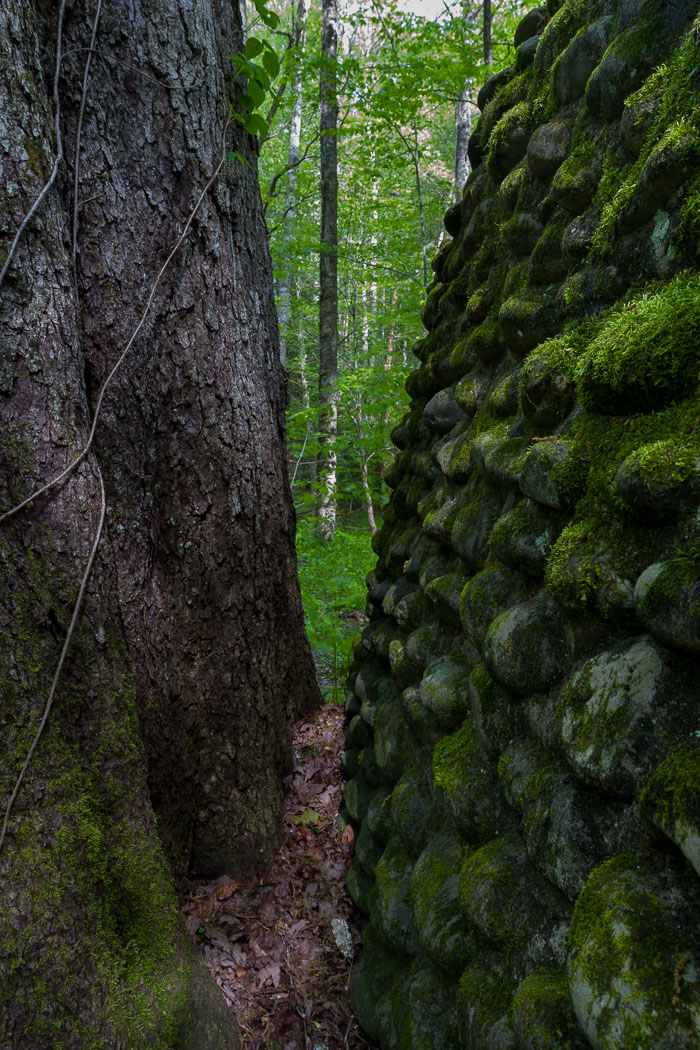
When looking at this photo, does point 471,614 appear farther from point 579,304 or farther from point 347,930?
point 347,930

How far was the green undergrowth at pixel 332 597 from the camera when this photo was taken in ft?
14.6

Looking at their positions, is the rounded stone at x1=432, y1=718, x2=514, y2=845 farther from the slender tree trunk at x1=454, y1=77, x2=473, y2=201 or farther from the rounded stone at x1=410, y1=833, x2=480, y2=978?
the slender tree trunk at x1=454, y1=77, x2=473, y2=201

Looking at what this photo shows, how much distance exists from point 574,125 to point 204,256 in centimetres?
146

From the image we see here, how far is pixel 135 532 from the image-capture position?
7.23 feet

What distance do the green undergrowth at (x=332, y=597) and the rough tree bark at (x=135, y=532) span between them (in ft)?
4.26

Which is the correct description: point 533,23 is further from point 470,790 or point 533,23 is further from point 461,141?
point 461,141

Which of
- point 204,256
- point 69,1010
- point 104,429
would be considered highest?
point 204,256

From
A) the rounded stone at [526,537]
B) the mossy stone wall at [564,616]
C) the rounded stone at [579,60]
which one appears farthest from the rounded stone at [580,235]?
the rounded stone at [526,537]

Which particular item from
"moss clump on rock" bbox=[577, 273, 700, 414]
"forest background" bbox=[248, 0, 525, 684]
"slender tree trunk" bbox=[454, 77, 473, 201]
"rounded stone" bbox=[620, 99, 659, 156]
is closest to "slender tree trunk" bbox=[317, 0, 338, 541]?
"forest background" bbox=[248, 0, 525, 684]

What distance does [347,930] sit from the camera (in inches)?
93.8

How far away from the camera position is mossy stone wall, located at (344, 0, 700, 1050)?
98 centimetres

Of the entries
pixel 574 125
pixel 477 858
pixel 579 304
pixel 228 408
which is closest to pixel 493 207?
pixel 574 125

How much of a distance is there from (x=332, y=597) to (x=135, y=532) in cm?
361

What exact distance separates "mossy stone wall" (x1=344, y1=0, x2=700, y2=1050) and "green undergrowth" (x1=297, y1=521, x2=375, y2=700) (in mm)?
1965
